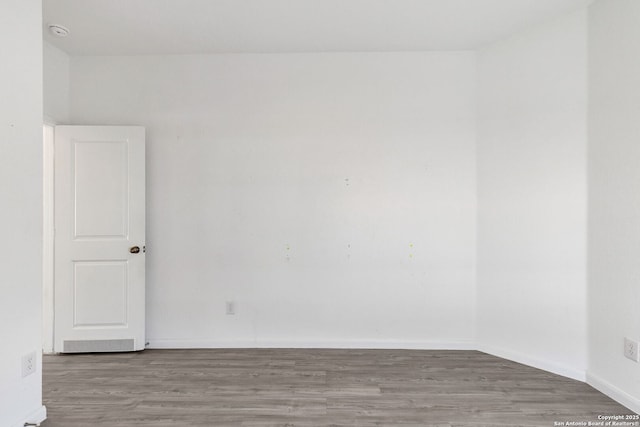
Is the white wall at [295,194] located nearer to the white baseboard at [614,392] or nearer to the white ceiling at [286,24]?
the white ceiling at [286,24]

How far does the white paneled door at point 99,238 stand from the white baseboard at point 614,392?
3605 mm

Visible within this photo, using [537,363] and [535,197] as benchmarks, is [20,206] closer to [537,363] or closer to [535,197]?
[535,197]

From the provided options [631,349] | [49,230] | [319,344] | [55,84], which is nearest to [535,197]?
[631,349]

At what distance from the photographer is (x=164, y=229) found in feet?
10.6

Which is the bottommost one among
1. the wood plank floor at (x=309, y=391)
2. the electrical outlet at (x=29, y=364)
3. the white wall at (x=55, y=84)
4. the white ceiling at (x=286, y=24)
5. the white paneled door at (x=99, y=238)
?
the wood plank floor at (x=309, y=391)

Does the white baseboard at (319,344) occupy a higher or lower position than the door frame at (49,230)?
lower

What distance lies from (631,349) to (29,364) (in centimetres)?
365

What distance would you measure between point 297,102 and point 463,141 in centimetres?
156

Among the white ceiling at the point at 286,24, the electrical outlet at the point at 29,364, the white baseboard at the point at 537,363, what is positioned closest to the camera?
the electrical outlet at the point at 29,364

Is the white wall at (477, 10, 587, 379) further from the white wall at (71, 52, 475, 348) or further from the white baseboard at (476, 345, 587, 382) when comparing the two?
the white wall at (71, 52, 475, 348)

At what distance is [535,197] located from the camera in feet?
9.21

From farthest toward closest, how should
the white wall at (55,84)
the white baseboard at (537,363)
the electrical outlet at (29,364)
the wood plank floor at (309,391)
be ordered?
the white wall at (55,84), the white baseboard at (537,363), the wood plank floor at (309,391), the electrical outlet at (29,364)

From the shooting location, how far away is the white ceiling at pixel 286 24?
246 cm

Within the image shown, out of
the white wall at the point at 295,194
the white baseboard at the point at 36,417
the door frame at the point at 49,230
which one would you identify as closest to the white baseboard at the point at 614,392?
the white wall at the point at 295,194
